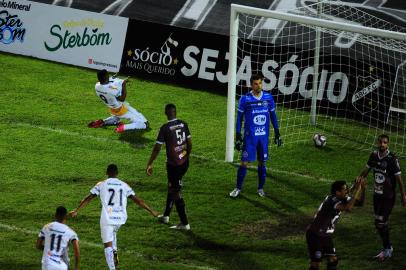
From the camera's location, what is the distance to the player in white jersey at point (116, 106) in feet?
69.5

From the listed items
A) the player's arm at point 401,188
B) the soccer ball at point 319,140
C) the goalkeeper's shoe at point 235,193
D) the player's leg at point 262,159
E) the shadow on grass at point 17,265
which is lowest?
the shadow on grass at point 17,265

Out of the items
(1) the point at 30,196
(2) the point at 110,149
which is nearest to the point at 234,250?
(1) the point at 30,196

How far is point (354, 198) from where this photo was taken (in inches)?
521

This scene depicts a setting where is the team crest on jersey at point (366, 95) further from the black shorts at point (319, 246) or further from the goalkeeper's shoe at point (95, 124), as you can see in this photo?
the black shorts at point (319, 246)

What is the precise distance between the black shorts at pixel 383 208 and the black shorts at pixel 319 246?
160 centimetres

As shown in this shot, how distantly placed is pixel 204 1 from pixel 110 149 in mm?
8297

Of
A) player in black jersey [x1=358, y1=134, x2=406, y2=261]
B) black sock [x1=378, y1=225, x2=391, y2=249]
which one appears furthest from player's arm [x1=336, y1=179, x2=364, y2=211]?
black sock [x1=378, y1=225, x2=391, y2=249]

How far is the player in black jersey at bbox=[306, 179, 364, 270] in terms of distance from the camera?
13148 millimetres

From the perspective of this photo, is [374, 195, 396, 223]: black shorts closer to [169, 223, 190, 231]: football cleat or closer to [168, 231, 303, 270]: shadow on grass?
[168, 231, 303, 270]: shadow on grass

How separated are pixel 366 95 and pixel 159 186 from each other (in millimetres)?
6843

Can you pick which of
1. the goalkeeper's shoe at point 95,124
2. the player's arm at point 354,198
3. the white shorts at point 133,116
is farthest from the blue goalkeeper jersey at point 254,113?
the goalkeeper's shoe at point 95,124

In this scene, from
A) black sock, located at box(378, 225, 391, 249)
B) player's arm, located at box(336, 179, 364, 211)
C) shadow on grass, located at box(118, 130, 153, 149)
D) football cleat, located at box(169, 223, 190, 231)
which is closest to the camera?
player's arm, located at box(336, 179, 364, 211)

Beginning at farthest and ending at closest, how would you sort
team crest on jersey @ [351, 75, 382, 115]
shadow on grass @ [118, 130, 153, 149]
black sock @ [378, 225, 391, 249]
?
team crest on jersey @ [351, 75, 382, 115] → shadow on grass @ [118, 130, 153, 149] → black sock @ [378, 225, 391, 249]

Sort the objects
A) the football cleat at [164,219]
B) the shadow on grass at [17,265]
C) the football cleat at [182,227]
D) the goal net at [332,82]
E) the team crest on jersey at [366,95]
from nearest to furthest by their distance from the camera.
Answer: the shadow on grass at [17,265], the football cleat at [182,227], the football cleat at [164,219], the goal net at [332,82], the team crest on jersey at [366,95]
